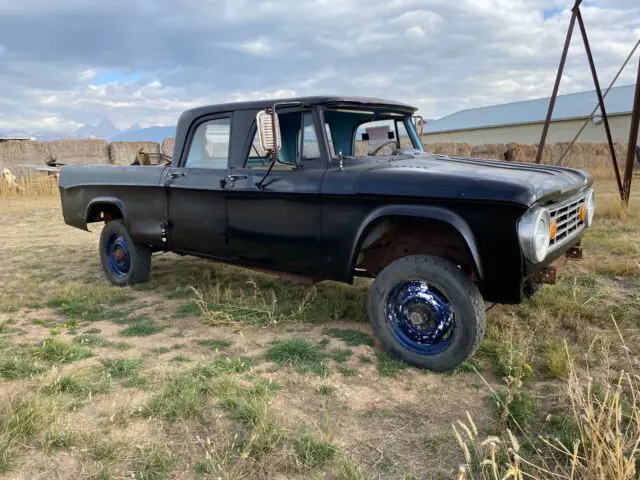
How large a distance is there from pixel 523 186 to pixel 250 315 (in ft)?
8.20

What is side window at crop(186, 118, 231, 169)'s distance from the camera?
183 inches

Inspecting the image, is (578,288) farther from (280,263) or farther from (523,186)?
(280,263)

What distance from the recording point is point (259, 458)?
2422 millimetres

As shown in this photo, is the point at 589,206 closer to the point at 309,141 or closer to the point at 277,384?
the point at 309,141

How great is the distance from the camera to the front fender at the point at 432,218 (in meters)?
3.15

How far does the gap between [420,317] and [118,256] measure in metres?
3.78

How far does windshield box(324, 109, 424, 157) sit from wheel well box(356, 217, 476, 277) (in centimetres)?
73

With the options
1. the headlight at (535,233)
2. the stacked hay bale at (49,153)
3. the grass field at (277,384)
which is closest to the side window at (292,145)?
the grass field at (277,384)

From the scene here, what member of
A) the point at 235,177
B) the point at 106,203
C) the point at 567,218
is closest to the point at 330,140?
the point at 235,177

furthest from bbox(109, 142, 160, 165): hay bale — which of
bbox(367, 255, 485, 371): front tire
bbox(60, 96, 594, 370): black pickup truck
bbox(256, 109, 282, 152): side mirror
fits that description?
bbox(367, 255, 485, 371): front tire

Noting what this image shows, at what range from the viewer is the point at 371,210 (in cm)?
355

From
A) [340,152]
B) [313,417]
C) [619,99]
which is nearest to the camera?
[313,417]

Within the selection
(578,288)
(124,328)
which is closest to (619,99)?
(578,288)

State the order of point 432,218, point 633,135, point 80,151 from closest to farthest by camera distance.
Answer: point 432,218
point 633,135
point 80,151
